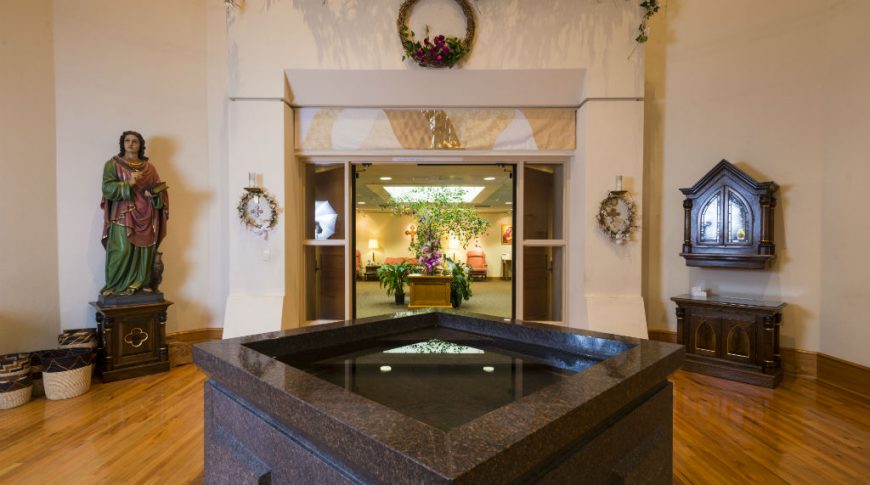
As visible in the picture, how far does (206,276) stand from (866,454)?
5323 millimetres

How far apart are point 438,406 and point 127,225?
3.51m

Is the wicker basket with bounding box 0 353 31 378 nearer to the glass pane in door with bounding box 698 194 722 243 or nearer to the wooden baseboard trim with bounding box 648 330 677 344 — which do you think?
the wooden baseboard trim with bounding box 648 330 677 344

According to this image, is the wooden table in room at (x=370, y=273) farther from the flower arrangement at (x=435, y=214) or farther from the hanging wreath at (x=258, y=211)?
the hanging wreath at (x=258, y=211)

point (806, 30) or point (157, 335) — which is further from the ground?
point (806, 30)

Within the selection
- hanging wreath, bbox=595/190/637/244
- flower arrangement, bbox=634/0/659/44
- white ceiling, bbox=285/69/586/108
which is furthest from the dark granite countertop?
flower arrangement, bbox=634/0/659/44

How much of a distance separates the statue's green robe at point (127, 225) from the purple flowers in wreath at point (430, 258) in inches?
155

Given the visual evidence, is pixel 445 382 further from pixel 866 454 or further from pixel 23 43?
pixel 23 43

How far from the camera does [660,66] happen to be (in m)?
4.03

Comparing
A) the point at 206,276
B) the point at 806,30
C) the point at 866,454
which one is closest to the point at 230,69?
the point at 206,276

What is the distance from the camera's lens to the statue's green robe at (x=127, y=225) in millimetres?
3387

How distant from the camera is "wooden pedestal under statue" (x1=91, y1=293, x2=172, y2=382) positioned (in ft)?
10.8

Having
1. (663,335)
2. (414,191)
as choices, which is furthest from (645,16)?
(414,191)

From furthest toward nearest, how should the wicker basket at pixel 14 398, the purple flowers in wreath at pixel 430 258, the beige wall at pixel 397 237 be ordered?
the beige wall at pixel 397 237 → the purple flowers in wreath at pixel 430 258 → the wicker basket at pixel 14 398

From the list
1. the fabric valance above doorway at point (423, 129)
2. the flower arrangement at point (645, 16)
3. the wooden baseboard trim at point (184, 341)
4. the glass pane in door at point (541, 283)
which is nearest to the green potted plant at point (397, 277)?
the glass pane in door at point (541, 283)
